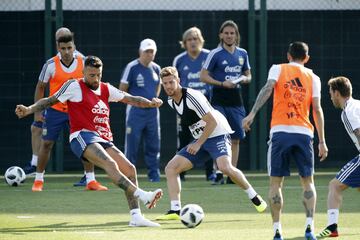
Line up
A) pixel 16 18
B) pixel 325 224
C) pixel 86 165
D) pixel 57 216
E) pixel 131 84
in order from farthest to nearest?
pixel 16 18, pixel 131 84, pixel 86 165, pixel 57 216, pixel 325 224

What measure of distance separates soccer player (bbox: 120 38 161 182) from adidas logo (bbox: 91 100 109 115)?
4915 millimetres

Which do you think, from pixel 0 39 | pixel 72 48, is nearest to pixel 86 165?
pixel 72 48

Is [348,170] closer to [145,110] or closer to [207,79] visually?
[207,79]

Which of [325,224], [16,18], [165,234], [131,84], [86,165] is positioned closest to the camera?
[165,234]

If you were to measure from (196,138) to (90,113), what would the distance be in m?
1.26

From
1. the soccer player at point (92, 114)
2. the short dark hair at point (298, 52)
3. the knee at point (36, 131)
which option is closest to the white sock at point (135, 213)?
the soccer player at point (92, 114)

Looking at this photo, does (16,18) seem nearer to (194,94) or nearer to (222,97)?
(222,97)

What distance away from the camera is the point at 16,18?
19.7m

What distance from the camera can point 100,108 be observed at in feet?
40.6

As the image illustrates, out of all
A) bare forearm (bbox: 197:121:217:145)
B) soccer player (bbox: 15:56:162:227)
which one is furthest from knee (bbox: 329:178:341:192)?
soccer player (bbox: 15:56:162:227)

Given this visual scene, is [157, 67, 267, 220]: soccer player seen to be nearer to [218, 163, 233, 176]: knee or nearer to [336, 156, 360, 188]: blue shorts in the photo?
[218, 163, 233, 176]: knee

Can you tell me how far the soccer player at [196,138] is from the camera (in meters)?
12.2

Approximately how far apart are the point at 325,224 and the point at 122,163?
7.70 ft

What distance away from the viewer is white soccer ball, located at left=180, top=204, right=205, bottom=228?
1128 centimetres
